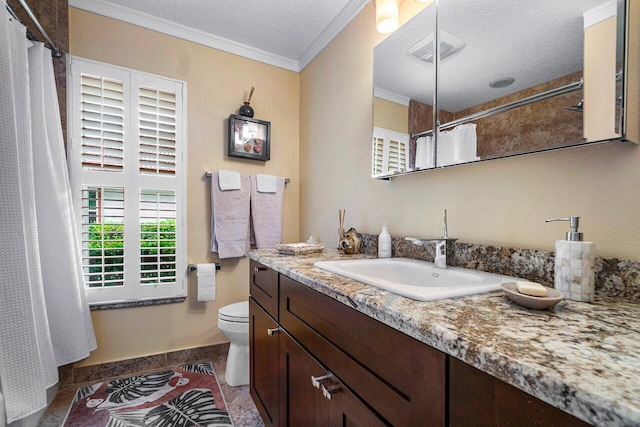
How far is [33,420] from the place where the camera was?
4.79 ft

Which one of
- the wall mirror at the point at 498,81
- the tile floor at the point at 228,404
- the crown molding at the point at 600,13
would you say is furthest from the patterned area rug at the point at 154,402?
the crown molding at the point at 600,13

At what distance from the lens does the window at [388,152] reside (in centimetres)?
142

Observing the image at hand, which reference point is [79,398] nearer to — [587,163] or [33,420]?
[33,420]

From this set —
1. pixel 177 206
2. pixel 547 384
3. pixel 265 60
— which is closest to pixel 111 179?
pixel 177 206

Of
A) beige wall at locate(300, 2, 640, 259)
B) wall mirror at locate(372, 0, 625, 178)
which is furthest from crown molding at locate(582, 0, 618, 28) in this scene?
beige wall at locate(300, 2, 640, 259)

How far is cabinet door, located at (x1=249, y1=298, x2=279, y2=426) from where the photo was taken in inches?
49.8

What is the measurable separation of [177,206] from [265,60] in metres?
1.43

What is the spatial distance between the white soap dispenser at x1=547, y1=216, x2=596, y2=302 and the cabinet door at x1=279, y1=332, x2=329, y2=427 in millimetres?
686

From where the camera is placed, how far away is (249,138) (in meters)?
2.36

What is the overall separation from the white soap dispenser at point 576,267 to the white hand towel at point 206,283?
2.02 m

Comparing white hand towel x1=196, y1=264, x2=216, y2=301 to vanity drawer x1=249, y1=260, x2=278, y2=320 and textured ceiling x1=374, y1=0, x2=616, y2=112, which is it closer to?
vanity drawer x1=249, y1=260, x2=278, y2=320

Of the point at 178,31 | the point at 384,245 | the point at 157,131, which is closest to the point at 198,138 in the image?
the point at 157,131

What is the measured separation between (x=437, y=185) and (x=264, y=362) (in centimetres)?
116

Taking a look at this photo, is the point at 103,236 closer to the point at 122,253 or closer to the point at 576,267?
the point at 122,253
